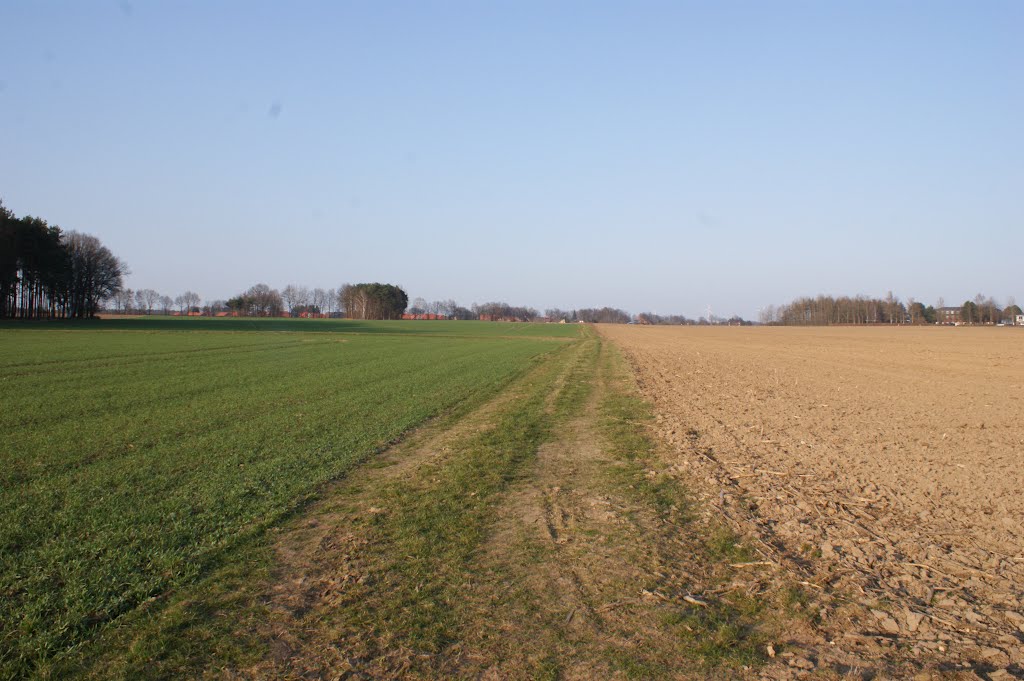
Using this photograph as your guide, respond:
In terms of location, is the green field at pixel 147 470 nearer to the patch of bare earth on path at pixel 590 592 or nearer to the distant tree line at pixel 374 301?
the patch of bare earth on path at pixel 590 592

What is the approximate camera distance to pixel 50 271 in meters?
82.8

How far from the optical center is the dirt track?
4.87m

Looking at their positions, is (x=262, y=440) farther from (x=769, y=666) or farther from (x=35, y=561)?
(x=769, y=666)

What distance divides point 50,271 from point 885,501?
323 ft

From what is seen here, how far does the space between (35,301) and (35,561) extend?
108248 mm

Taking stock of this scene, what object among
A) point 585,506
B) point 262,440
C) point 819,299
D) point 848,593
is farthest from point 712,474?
point 819,299

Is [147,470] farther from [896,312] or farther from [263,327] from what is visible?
[896,312]

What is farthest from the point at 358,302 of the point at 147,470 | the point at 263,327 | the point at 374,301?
the point at 147,470

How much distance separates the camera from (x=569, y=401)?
18266mm

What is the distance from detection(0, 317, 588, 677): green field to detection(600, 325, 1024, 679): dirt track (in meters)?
5.32

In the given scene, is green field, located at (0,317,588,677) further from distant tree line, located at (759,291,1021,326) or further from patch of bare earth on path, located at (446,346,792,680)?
distant tree line, located at (759,291,1021,326)

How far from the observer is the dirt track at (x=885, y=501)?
487 cm

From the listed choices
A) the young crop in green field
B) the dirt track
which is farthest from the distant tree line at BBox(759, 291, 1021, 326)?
the dirt track

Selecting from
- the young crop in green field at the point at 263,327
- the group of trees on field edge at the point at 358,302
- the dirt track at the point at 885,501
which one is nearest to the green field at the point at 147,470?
the dirt track at the point at 885,501
